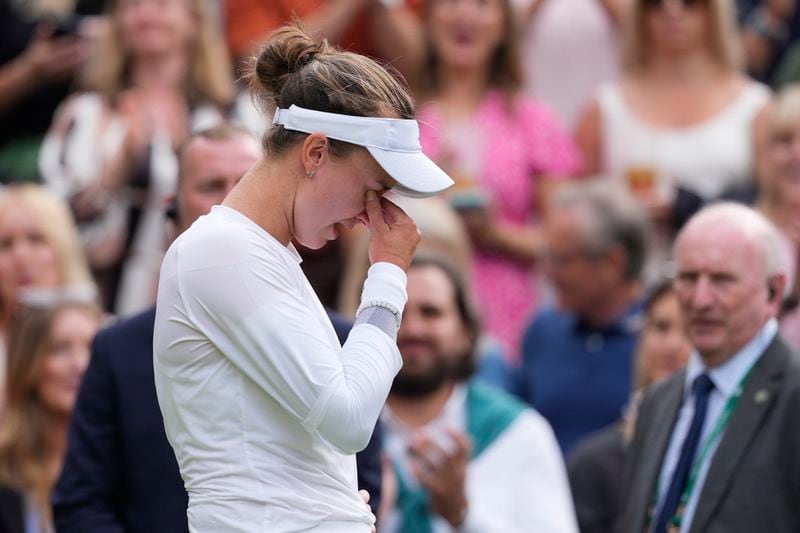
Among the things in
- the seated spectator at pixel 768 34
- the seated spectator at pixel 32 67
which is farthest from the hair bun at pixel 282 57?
the seated spectator at pixel 768 34

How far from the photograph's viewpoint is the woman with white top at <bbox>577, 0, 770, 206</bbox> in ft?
27.3

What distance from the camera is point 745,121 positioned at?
840 cm

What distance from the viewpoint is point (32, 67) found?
29.6 ft

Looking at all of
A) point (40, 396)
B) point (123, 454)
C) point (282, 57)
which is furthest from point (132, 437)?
point (40, 396)

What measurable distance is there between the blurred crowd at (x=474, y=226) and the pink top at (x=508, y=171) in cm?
1

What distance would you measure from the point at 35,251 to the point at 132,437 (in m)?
3.05

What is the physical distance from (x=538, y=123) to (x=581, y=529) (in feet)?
9.03

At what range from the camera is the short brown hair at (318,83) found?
3594mm

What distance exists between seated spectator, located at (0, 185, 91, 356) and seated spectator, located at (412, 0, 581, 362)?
186 cm

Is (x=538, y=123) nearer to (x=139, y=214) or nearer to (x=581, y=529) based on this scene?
(x=139, y=214)

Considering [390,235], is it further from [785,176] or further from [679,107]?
[679,107]

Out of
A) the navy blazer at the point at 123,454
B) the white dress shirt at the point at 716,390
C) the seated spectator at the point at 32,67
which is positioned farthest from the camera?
the seated spectator at the point at 32,67

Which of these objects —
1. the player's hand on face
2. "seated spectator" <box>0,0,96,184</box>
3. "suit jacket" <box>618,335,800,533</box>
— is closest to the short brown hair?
the player's hand on face

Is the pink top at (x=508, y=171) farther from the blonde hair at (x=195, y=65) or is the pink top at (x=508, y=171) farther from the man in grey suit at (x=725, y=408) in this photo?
the man in grey suit at (x=725, y=408)
